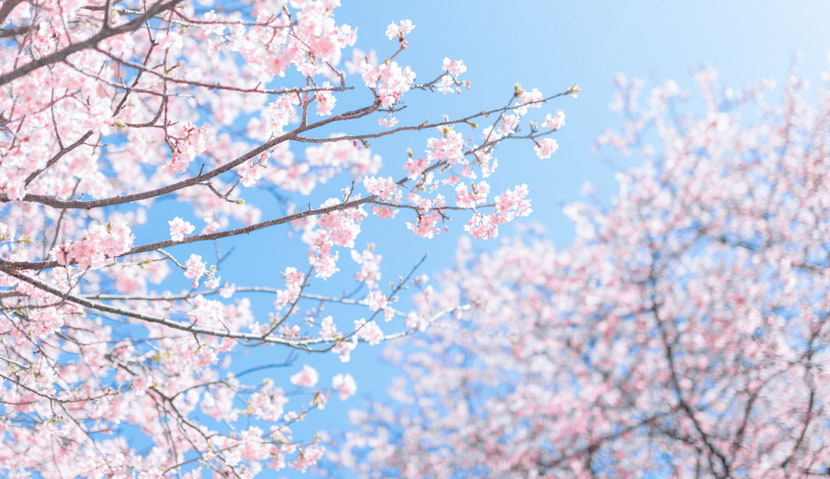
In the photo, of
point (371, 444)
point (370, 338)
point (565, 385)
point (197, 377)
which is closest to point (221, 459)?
point (370, 338)

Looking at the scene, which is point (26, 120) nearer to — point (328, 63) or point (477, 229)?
point (328, 63)

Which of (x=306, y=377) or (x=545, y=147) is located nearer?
(x=545, y=147)

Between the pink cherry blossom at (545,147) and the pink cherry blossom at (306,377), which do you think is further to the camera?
the pink cherry blossom at (306,377)

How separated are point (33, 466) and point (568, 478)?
7.23 metres

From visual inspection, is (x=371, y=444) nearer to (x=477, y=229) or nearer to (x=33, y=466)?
(x=33, y=466)

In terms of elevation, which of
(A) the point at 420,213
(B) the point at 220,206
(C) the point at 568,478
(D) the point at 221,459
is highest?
(B) the point at 220,206

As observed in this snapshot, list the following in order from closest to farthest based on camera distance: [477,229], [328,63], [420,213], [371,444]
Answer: [328,63]
[420,213]
[477,229]
[371,444]

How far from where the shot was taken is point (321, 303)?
5469 mm

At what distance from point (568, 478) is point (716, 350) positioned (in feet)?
9.82

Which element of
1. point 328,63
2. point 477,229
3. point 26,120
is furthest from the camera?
point 477,229

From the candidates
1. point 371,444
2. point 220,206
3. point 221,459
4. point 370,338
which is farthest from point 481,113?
point 371,444

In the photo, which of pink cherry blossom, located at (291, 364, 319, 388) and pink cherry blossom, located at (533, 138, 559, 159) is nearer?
pink cherry blossom, located at (533, 138, 559, 159)

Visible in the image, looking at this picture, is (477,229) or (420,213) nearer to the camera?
(420,213)

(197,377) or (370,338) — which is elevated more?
(197,377)
